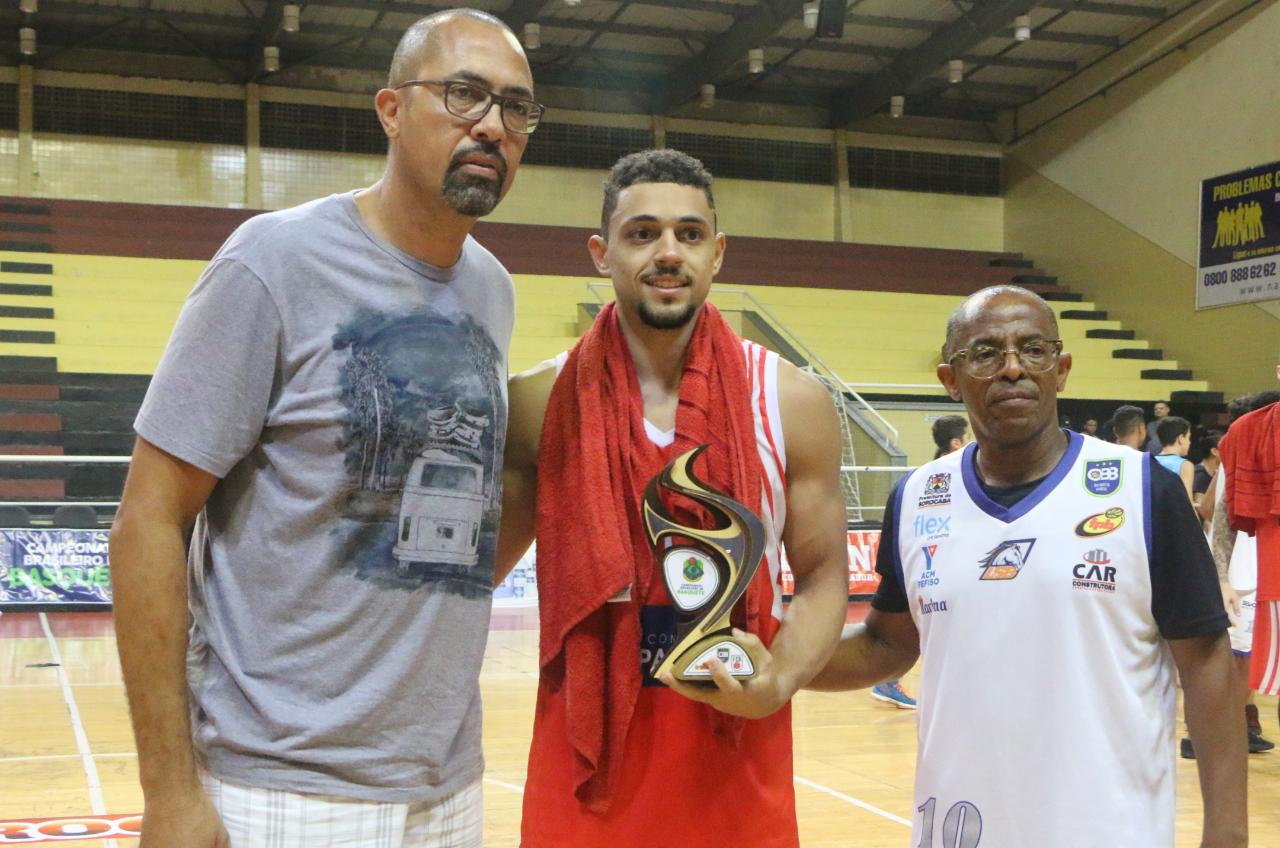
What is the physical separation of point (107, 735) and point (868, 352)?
12362 millimetres

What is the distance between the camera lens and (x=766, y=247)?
1970cm

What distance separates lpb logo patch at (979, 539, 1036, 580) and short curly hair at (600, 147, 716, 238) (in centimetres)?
77

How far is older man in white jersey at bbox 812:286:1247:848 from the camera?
7.13ft

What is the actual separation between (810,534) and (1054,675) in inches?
18.2

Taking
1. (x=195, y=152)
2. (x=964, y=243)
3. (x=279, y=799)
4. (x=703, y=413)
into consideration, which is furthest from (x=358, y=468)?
(x=964, y=243)

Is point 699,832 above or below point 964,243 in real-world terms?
below

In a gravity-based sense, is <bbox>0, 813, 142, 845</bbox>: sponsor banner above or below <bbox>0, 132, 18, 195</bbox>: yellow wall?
below

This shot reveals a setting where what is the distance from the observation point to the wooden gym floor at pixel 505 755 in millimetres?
5219

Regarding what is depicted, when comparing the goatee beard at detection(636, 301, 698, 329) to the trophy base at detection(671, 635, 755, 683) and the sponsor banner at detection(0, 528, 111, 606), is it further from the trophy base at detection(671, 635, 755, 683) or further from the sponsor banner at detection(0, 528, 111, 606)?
the sponsor banner at detection(0, 528, 111, 606)

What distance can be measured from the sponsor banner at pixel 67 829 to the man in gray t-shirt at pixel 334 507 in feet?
10.5

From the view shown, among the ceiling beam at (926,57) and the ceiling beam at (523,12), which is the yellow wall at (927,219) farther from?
the ceiling beam at (523,12)

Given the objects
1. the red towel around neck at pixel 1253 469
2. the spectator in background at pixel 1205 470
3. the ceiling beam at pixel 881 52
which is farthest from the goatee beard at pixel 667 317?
the ceiling beam at pixel 881 52

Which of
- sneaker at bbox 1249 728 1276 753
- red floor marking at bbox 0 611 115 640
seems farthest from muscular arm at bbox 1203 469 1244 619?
red floor marking at bbox 0 611 115 640

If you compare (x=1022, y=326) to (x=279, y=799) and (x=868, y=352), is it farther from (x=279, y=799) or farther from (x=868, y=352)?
(x=868, y=352)
